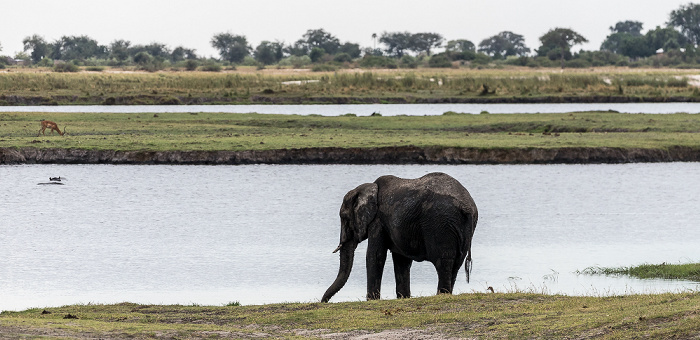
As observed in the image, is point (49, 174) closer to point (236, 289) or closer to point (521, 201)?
point (521, 201)

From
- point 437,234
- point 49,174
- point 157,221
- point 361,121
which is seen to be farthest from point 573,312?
point 361,121

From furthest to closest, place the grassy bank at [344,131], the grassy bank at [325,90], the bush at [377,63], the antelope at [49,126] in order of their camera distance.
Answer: the bush at [377,63] → the grassy bank at [325,90] → the antelope at [49,126] → the grassy bank at [344,131]

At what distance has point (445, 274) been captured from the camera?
15.1 m

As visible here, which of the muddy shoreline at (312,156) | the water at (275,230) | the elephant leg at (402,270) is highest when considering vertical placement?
the elephant leg at (402,270)

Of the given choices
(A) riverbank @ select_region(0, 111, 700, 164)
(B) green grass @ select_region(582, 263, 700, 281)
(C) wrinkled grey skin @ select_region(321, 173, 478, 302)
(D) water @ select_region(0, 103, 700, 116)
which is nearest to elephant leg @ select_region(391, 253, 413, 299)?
(C) wrinkled grey skin @ select_region(321, 173, 478, 302)

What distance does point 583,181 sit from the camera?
34688 millimetres

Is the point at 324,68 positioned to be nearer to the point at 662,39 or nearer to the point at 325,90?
the point at 325,90

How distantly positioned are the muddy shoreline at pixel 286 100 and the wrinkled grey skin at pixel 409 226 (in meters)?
52.2

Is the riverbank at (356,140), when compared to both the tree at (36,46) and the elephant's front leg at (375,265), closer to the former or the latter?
the elephant's front leg at (375,265)

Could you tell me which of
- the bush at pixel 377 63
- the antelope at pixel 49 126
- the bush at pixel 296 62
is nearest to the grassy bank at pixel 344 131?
the antelope at pixel 49 126

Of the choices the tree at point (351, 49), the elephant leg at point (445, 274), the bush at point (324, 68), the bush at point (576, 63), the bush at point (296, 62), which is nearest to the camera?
the elephant leg at point (445, 274)

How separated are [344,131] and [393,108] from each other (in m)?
22.0

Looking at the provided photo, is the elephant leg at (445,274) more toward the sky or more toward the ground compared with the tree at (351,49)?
more toward the ground

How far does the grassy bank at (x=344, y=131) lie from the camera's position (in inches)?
1543
